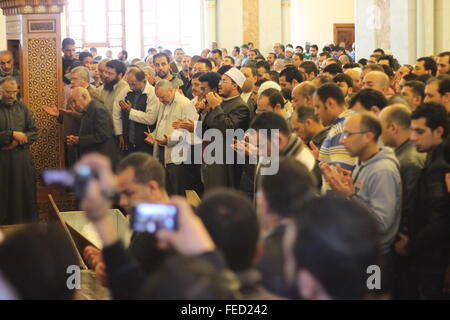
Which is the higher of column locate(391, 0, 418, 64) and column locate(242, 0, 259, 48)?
column locate(242, 0, 259, 48)

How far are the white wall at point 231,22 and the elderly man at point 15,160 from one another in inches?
501

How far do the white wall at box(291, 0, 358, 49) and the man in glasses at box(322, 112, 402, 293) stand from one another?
73.5 feet

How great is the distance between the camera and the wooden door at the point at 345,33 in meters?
27.0

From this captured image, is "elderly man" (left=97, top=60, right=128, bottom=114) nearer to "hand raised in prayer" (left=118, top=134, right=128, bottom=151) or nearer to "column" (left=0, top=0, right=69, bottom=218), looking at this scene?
"hand raised in prayer" (left=118, top=134, right=128, bottom=151)

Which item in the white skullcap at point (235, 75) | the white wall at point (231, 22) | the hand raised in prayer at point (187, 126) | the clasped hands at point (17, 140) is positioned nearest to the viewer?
the white skullcap at point (235, 75)

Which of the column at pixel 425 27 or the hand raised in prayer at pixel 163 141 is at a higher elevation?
the column at pixel 425 27

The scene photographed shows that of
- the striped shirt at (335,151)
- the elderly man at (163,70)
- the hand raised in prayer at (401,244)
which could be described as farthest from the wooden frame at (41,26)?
the hand raised in prayer at (401,244)

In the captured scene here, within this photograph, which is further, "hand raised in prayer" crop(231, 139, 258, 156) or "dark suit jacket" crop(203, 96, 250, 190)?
"dark suit jacket" crop(203, 96, 250, 190)

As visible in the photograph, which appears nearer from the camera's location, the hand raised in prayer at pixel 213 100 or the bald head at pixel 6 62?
the hand raised in prayer at pixel 213 100

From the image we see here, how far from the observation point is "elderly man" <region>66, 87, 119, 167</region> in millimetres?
8938

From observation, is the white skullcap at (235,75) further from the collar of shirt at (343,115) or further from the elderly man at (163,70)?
the elderly man at (163,70)

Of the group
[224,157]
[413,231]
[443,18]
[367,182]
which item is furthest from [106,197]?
[443,18]
